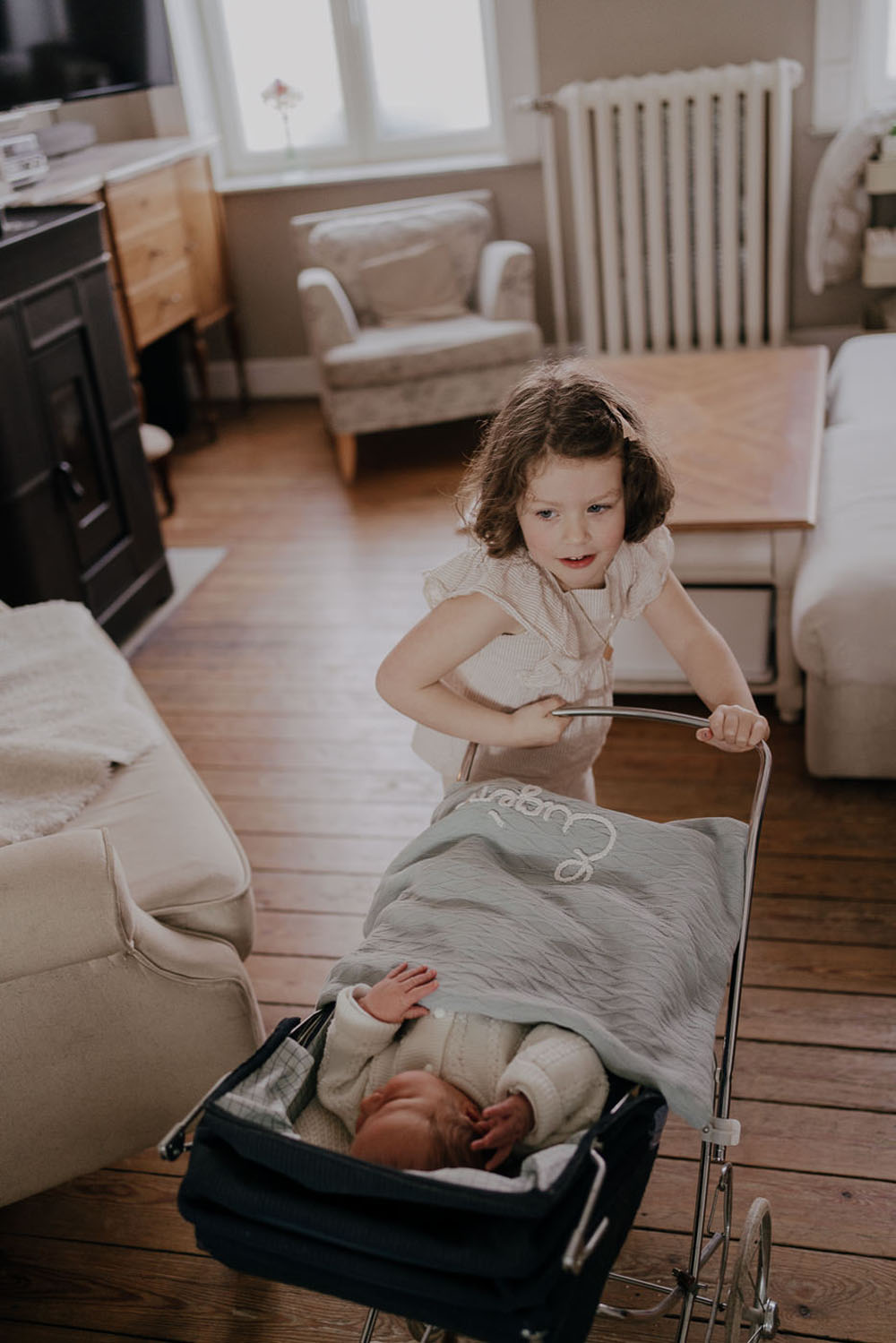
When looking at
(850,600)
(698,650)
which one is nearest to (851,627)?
(850,600)

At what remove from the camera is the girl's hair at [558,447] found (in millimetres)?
1345

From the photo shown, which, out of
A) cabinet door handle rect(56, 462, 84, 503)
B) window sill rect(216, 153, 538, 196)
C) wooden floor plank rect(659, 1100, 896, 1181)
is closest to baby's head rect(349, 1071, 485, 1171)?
wooden floor plank rect(659, 1100, 896, 1181)

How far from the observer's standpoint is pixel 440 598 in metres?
1.50

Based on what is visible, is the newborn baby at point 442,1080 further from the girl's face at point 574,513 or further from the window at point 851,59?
the window at point 851,59

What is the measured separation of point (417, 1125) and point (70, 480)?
2.18 meters

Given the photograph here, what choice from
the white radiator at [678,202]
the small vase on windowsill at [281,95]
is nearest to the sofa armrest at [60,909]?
the white radiator at [678,202]

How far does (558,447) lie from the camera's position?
1341mm

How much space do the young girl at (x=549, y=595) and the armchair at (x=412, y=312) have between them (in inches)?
101

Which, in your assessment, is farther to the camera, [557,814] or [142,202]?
[142,202]

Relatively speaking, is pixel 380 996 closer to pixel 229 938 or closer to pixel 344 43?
pixel 229 938

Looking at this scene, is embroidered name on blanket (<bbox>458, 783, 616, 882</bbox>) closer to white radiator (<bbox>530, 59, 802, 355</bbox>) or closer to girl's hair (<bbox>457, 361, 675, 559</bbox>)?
girl's hair (<bbox>457, 361, 675, 559</bbox>)

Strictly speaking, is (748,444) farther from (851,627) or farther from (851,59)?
(851,59)

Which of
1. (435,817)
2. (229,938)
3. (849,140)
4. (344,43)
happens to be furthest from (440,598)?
(344,43)

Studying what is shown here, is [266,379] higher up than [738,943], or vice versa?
[738,943]
